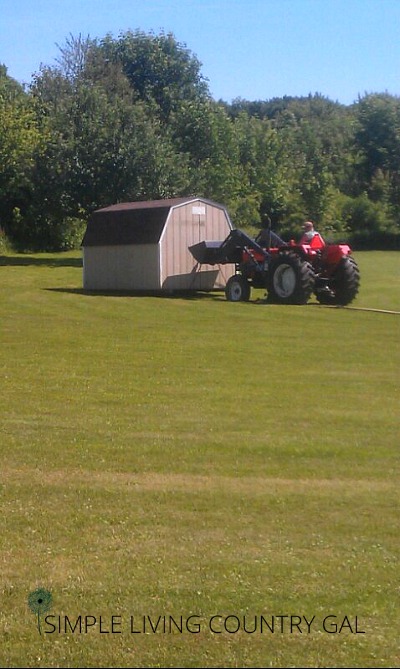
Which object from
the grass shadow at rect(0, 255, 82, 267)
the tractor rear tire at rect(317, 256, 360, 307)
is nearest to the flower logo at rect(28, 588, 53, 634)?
the tractor rear tire at rect(317, 256, 360, 307)

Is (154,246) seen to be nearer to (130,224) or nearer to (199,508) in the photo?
(130,224)

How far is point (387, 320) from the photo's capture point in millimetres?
22438

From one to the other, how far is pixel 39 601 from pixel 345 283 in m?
21.7

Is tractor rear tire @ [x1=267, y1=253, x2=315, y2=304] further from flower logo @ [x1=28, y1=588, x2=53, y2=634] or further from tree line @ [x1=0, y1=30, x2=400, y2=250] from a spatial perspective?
flower logo @ [x1=28, y1=588, x2=53, y2=634]

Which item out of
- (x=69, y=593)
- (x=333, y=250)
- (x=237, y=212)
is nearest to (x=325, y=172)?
(x=237, y=212)

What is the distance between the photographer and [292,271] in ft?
85.6

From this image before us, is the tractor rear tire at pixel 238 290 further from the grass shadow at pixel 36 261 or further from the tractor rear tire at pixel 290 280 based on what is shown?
the grass shadow at pixel 36 261

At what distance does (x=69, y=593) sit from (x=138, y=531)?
1190mm

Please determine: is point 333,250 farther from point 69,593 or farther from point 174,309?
point 69,593

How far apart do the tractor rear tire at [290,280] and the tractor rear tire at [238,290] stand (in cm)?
80

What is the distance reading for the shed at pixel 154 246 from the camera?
2944 centimetres

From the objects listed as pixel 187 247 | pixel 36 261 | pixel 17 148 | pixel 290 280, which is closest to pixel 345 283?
pixel 290 280

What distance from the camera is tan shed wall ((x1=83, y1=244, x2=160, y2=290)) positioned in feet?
97.1

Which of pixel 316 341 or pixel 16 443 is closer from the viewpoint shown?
pixel 16 443
